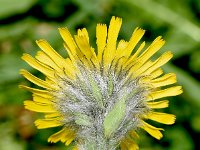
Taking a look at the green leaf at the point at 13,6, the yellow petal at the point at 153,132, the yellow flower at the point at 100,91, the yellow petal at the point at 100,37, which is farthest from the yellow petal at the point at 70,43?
the green leaf at the point at 13,6

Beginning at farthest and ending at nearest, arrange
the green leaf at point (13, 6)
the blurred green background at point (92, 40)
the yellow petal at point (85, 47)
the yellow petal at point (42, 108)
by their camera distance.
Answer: the green leaf at point (13, 6) < the blurred green background at point (92, 40) < the yellow petal at point (42, 108) < the yellow petal at point (85, 47)

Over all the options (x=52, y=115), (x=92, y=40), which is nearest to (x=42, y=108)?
(x=52, y=115)

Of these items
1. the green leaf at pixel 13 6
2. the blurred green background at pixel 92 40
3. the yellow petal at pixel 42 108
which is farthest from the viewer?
the green leaf at pixel 13 6

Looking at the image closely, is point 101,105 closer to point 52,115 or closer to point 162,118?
point 52,115

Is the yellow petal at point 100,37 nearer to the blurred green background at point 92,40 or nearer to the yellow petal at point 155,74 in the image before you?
the yellow petal at point 155,74

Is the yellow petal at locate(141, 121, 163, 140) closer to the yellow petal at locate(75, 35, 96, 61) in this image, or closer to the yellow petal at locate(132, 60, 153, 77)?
the yellow petal at locate(132, 60, 153, 77)

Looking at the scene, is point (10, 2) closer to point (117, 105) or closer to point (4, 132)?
point (4, 132)

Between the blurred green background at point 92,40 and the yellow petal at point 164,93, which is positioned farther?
the blurred green background at point 92,40
